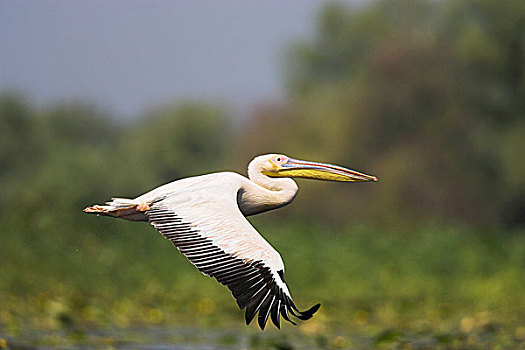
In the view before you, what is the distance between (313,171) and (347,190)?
2665 cm

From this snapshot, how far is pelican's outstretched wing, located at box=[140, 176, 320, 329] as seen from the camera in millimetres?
4113

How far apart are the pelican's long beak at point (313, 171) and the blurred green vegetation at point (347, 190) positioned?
2427 mm

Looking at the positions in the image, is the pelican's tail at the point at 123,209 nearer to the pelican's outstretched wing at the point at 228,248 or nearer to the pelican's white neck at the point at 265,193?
the pelican's outstretched wing at the point at 228,248

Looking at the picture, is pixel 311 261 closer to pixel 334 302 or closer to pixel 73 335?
pixel 334 302

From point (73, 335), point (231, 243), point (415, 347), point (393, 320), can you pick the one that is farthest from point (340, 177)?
point (393, 320)

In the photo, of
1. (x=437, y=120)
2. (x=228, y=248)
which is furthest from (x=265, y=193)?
(x=437, y=120)

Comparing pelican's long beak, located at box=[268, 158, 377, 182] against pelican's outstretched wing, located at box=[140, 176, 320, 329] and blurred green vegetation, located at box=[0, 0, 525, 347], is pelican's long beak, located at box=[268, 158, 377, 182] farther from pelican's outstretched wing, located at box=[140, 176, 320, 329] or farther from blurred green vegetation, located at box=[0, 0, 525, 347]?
blurred green vegetation, located at box=[0, 0, 525, 347]

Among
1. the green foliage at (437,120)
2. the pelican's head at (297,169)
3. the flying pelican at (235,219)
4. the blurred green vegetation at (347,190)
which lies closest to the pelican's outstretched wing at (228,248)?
the flying pelican at (235,219)

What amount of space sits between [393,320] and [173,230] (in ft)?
20.5

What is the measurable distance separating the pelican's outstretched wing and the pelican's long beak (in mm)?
365

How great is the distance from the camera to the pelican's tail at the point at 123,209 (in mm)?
4430

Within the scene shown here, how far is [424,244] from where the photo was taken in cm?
1659

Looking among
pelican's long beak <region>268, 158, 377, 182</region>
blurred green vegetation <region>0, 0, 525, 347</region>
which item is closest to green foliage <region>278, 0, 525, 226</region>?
blurred green vegetation <region>0, 0, 525, 347</region>

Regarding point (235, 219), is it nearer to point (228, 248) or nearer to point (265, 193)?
point (228, 248)
